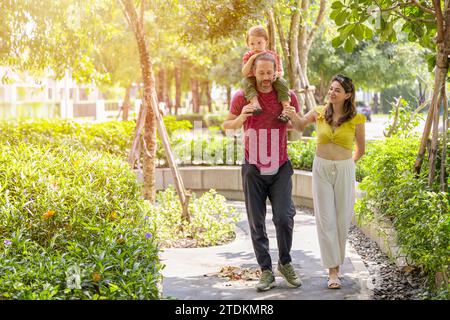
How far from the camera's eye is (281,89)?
19.2 ft

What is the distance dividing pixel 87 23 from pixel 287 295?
24.4ft

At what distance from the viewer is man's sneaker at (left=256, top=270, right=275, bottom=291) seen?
19.4 feet

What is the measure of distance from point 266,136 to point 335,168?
2.10 feet

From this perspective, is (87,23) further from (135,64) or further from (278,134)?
(135,64)

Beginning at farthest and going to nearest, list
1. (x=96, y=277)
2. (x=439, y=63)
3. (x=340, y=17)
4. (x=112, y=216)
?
(x=439, y=63), (x=340, y=17), (x=112, y=216), (x=96, y=277)

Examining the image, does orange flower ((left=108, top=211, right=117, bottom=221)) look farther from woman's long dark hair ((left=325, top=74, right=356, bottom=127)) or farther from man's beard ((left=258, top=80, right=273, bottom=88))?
woman's long dark hair ((left=325, top=74, right=356, bottom=127))

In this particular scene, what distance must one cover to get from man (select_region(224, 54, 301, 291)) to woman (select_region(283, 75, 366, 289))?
277 millimetres

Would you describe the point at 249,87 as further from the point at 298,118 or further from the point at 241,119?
the point at 298,118

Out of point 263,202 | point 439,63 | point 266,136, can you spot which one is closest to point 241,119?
point 266,136

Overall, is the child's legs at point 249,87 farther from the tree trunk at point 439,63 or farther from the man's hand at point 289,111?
the tree trunk at point 439,63

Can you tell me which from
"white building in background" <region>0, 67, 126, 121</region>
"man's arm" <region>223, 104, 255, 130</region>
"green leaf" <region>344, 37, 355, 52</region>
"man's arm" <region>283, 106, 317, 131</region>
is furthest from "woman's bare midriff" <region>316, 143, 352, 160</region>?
"white building in background" <region>0, 67, 126, 121</region>

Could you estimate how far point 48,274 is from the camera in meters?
4.23

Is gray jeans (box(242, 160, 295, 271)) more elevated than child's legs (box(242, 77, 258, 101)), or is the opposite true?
child's legs (box(242, 77, 258, 101))

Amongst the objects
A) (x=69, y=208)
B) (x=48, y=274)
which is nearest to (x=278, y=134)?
(x=69, y=208)
